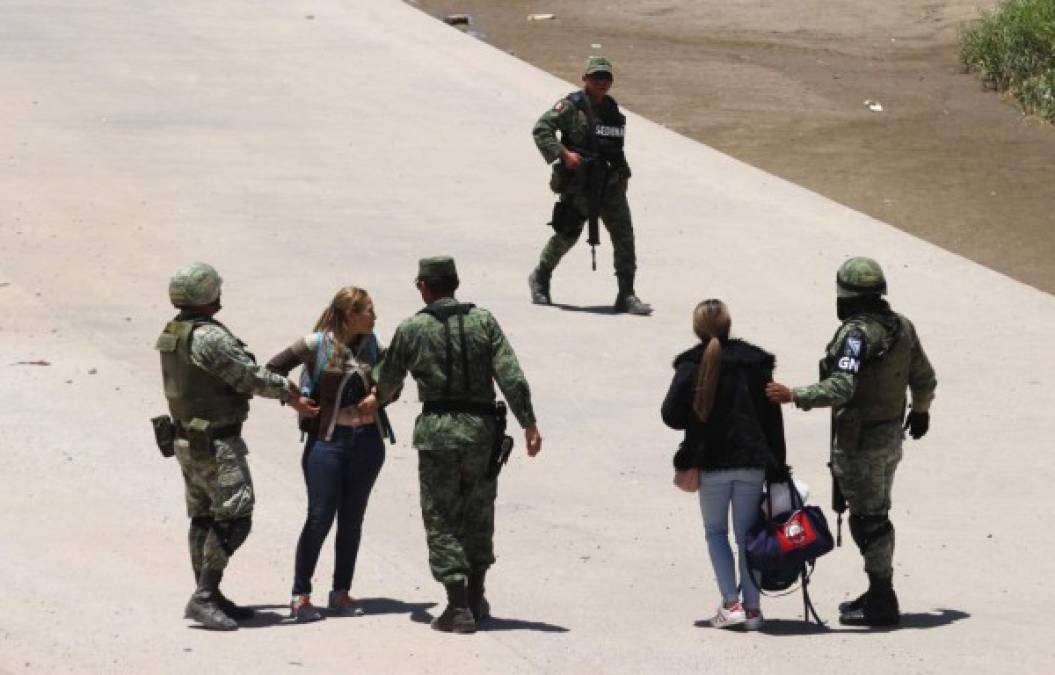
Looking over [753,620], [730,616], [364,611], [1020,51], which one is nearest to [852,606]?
[753,620]

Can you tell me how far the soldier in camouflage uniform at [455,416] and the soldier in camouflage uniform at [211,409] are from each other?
511 mm

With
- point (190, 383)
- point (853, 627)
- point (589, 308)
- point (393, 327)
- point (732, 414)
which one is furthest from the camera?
point (589, 308)

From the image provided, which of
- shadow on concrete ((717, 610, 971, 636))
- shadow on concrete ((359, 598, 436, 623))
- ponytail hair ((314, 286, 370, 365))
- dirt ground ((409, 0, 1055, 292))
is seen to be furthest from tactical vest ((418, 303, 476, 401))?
dirt ground ((409, 0, 1055, 292))

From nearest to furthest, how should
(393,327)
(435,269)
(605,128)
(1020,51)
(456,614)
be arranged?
(456,614), (435,269), (393,327), (605,128), (1020,51)

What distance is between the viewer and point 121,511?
10.3 metres

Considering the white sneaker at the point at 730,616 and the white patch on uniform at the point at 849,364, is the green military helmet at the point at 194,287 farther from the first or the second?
the white patch on uniform at the point at 849,364

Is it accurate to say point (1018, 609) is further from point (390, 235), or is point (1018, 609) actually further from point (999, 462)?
point (390, 235)

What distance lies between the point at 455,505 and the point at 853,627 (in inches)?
73.8

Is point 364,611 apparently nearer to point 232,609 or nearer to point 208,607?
point 232,609

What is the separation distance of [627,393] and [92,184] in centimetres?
579

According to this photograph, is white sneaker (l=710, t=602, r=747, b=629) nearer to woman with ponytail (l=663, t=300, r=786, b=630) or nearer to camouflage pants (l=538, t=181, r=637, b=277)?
woman with ponytail (l=663, t=300, r=786, b=630)

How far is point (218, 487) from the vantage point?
8625 mm

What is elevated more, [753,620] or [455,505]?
[455,505]

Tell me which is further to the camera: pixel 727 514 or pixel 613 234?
pixel 613 234
